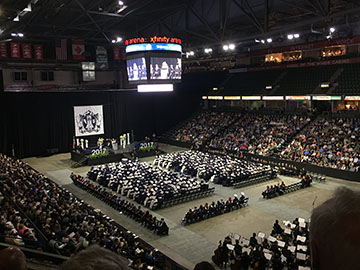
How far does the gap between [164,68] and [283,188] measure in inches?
513

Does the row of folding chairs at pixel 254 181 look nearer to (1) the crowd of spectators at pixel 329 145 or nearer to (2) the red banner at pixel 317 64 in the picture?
(1) the crowd of spectators at pixel 329 145

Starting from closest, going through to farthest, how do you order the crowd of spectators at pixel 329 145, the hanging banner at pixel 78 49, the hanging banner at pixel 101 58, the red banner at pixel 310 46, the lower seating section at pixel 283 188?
1. the lower seating section at pixel 283 188
2. the crowd of spectators at pixel 329 145
3. the red banner at pixel 310 46
4. the hanging banner at pixel 78 49
5. the hanging banner at pixel 101 58

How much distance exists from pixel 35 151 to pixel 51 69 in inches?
362

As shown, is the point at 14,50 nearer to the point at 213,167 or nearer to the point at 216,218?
the point at 213,167

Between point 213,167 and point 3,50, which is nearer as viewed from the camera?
point 213,167

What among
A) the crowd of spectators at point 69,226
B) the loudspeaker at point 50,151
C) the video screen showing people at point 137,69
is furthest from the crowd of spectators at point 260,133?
the crowd of spectators at point 69,226

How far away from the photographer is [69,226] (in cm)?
1323

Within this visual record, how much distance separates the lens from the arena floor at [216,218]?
14.4 m

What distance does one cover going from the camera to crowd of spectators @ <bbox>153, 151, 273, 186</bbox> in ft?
76.7

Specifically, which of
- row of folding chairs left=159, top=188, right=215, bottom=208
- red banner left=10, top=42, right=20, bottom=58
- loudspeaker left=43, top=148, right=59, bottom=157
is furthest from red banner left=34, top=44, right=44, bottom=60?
row of folding chairs left=159, top=188, right=215, bottom=208

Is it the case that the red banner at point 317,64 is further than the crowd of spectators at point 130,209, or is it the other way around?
the red banner at point 317,64

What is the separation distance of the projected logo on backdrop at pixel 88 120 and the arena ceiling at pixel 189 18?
7611mm

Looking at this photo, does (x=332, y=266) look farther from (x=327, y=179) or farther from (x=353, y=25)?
(x=353, y=25)

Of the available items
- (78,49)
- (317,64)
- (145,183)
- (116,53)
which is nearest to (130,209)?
(145,183)
